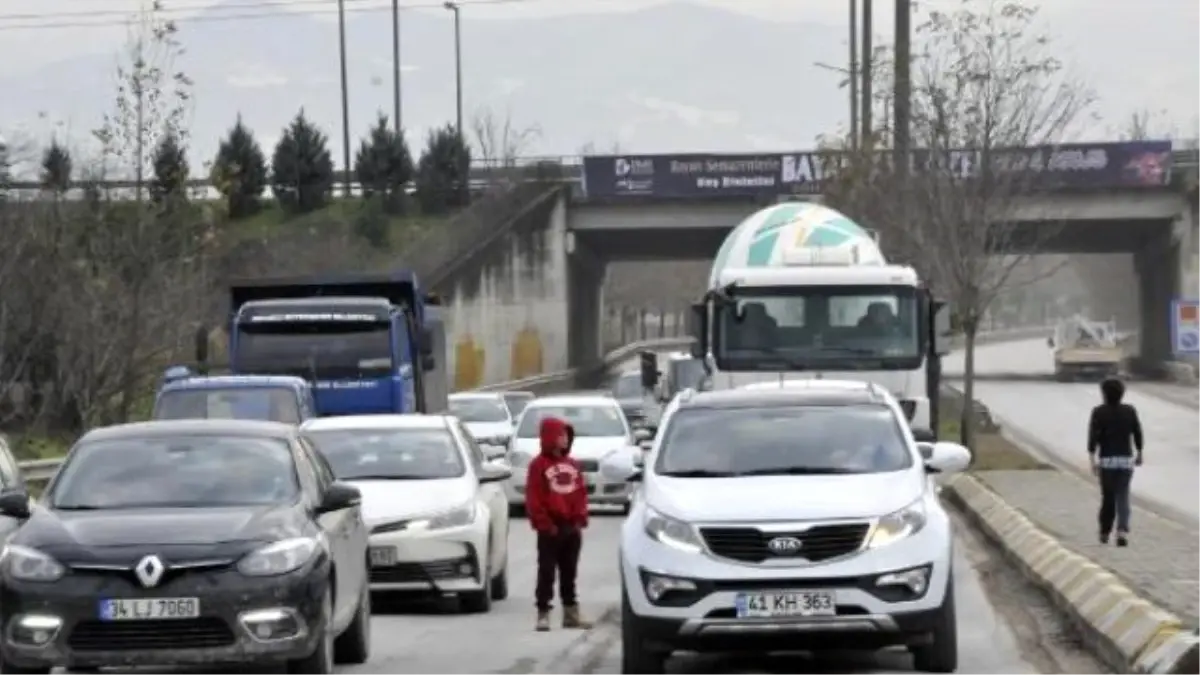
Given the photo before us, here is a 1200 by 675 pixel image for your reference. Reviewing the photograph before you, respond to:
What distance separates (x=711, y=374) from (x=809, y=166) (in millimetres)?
47682

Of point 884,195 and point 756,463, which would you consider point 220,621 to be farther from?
point 884,195

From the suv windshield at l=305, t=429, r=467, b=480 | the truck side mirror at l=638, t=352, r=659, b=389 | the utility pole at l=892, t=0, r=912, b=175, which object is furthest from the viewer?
the utility pole at l=892, t=0, r=912, b=175

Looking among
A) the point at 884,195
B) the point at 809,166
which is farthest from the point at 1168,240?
the point at 884,195

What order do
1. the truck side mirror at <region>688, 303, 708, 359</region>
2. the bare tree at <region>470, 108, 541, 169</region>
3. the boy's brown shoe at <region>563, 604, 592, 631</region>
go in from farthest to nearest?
the bare tree at <region>470, 108, 541, 169</region> < the truck side mirror at <region>688, 303, 708, 359</region> < the boy's brown shoe at <region>563, 604, 592, 631</region>

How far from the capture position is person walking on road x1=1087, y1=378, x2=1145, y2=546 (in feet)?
76.4

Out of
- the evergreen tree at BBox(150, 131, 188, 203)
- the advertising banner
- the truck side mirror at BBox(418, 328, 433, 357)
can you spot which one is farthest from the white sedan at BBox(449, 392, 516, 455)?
the advertising banner

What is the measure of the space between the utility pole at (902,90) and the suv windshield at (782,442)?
2976cm

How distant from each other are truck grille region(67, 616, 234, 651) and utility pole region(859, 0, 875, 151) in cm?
4042

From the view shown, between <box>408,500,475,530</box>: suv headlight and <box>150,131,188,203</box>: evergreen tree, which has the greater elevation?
<box>150,131,188,203</box>: evergreen tree

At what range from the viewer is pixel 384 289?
114 feet

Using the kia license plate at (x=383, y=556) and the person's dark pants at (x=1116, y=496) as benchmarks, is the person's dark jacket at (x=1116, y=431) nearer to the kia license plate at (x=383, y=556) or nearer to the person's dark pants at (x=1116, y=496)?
the person's dark pants at (x=1116, y=496)

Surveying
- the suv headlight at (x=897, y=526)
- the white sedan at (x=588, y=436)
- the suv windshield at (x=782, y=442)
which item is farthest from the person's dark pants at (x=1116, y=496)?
the suv headlight at (x=897, y=526)

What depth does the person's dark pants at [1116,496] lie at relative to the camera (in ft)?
76.2

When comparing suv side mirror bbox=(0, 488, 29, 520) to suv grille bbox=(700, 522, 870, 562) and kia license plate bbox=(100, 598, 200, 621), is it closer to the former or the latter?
kia license plate bbox=(100, 598, 200, 621)
